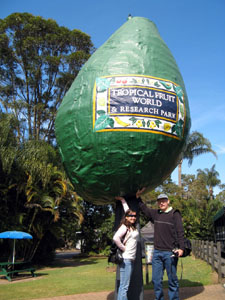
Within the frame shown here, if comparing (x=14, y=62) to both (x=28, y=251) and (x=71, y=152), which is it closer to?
(x=28, y=251)

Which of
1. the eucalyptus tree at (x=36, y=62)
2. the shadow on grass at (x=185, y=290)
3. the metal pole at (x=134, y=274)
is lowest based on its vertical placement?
the shadow on grass at (x=185, y=290)

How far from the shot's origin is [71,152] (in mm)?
4238

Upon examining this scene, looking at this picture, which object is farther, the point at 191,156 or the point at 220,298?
the point at 191,156

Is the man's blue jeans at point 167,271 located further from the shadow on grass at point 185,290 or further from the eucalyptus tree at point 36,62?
the eucalyptus tree at point 36,62

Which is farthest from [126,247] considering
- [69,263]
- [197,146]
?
[197,146]

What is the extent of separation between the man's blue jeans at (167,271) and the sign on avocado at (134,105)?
171cm

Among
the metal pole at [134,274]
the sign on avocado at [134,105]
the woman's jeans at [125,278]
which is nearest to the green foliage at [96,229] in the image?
the metal pole at [134,274]

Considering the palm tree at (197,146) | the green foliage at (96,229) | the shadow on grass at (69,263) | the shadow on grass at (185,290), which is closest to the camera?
the shadow on grass at (185,290)

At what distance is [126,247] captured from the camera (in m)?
3.96

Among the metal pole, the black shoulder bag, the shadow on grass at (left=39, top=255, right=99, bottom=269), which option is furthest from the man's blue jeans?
the shadow on grass at (left=39, top=255, right=99, bottom=269)

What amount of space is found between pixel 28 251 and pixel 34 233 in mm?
889

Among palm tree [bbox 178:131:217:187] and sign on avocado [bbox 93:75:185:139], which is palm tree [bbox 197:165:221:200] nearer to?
palm tree [bbox 178:131:217:187]

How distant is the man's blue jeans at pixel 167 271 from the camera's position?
418 centimetres

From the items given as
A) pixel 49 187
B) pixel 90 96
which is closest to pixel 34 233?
pixel 49 187
